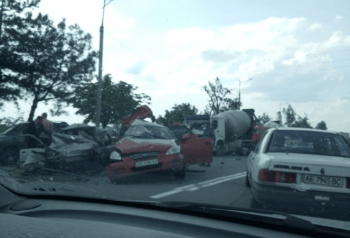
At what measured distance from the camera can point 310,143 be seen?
454 cm

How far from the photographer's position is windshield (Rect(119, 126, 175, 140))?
19.5 feet

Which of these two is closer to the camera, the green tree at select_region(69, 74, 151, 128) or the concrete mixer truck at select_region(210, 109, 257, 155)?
the green tree at select_region(69, 74, 151, 128)

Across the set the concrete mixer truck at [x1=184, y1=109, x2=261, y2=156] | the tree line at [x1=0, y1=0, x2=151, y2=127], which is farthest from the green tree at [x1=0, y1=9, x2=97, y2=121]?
the concrete mixer truck at [x1=184, y1=109, x2=261, y2=156]

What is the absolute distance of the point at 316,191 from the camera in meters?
3.60

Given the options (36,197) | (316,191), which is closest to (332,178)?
(316,191)

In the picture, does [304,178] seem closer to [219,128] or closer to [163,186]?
[163,186]

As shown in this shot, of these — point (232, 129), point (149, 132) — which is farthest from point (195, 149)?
point (232, 129)

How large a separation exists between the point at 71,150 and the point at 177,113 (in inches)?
86.6

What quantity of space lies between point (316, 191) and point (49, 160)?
416 centimetres

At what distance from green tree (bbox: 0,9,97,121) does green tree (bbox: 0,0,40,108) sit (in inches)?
2.1

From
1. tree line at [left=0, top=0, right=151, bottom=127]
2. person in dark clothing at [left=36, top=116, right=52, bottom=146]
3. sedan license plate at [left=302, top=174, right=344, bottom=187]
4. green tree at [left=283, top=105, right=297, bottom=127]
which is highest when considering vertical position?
tree line at [left=0, top=0, right=151, bottom=127]

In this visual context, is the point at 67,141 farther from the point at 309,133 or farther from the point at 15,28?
the point at 309,133

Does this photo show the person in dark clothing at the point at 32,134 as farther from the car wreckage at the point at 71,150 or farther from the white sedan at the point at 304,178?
the white sedan at the point at 304,178

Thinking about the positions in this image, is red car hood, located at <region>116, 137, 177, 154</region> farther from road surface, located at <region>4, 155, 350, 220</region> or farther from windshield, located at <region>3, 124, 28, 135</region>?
windshield, located at <region>3, 124, 28, 135</region>
